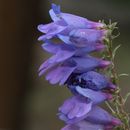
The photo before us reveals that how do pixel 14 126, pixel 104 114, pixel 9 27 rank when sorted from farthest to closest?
pixel 14 126
pixel 9 27
pixel 104 114

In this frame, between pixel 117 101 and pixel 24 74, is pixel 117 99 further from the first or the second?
pixel 24 74

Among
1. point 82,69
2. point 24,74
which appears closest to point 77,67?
point 82,69

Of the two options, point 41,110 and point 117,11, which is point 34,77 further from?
point 117,11

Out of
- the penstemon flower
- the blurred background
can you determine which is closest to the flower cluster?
the penstemon flower

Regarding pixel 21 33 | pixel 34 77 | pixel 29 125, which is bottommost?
pixel 29 125

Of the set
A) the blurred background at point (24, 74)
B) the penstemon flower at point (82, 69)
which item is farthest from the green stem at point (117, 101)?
the blurred background at point (24, 74)

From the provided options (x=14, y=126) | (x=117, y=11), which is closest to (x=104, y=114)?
(x=14, y=126)
